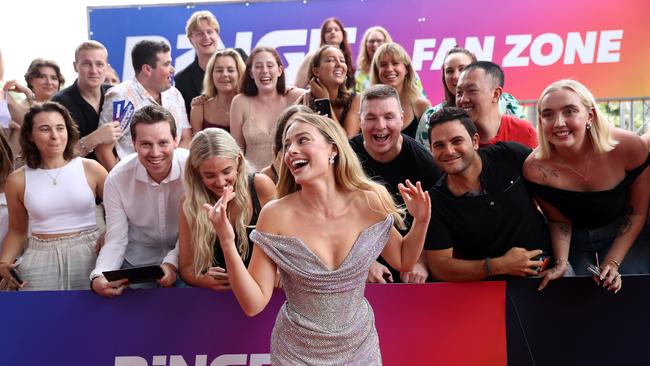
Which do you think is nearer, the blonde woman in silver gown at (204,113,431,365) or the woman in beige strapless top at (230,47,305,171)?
the blonde woman in silver gown at (204,113,431,365)

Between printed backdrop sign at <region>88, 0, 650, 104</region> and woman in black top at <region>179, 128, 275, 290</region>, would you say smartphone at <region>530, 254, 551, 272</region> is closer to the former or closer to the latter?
woman in black top at <region>179, 128, 275, 290</region>

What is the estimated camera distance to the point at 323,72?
5410 mm

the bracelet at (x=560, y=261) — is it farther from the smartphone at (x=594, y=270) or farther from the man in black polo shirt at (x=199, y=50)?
the man in black polo shirt at (x=199, y=50)

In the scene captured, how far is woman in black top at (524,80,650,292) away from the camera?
3.93 metres

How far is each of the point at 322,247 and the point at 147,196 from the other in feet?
5.29

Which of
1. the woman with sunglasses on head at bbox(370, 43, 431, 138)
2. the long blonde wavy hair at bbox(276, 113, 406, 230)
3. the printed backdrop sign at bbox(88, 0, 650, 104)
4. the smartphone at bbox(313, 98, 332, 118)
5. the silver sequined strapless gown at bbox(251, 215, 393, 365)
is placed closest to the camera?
the silver sequined strapless gown at bbox(251, 215, 393, 365)

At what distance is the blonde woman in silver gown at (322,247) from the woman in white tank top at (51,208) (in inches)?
69.7

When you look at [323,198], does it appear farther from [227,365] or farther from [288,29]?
[288,29]

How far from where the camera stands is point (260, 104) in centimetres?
568

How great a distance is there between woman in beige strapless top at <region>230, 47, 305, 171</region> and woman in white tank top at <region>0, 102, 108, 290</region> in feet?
3.91

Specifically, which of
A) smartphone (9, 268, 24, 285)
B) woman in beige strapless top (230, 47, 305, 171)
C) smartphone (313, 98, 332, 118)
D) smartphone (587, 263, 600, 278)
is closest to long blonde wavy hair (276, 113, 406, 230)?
smartphone (587, 263, 600, 278)

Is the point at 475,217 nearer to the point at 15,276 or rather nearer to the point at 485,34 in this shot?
the point at 15,276

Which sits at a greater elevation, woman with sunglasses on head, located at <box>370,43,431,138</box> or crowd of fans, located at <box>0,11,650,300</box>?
woman with sunglasses on head, located at <box>370,43,431,138</box>

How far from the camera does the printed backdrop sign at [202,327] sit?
3955 mm
